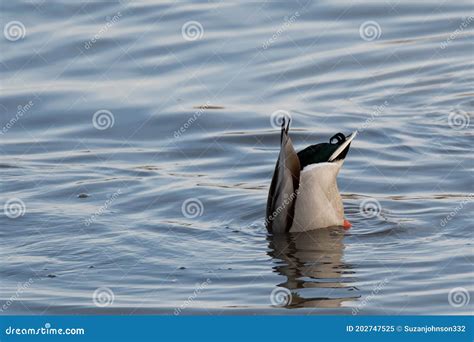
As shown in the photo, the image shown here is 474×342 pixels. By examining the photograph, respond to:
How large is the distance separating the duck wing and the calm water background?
0.55 feet

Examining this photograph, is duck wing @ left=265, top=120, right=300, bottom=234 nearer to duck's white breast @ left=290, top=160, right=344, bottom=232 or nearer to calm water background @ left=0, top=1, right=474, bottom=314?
duck's white breast @ left=290, top=160, right=344, bottom=232

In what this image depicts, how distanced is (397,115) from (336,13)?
3.98m

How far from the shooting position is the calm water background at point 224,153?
28.9 ft

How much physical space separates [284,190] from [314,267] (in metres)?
0.96

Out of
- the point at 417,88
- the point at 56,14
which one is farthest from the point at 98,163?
the point at 56,14

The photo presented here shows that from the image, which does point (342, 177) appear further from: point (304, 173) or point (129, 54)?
point (129, 54)

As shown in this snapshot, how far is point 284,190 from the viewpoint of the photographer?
9.96 metres

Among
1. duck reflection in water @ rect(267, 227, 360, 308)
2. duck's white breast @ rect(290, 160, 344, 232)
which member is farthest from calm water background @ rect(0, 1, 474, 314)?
duck's white breast @ rect(290, 160, 344, 232)

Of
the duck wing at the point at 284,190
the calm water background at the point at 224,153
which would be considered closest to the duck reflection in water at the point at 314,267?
the calm water background at the point at 224,153

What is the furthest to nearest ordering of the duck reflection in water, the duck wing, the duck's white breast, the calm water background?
the duck's white breast
the duck wing
the calm water background
the duck reflection in water

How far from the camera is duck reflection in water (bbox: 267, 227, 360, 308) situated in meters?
8.38

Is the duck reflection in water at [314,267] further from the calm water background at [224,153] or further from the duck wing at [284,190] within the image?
the duck wing at [284,190]

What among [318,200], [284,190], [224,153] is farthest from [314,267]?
[224,153]

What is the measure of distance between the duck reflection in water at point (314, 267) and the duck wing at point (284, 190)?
5.0 inches
